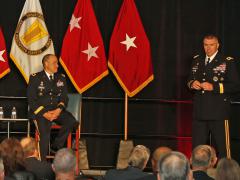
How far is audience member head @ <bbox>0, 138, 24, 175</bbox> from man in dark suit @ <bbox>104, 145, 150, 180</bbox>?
2.28ft

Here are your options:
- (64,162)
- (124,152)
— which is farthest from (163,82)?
(64,162)

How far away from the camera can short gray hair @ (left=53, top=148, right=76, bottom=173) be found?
14.1ft

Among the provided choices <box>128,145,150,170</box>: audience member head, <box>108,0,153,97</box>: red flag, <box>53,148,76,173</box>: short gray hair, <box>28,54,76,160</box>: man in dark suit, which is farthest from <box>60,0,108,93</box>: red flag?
<box>53,148,76,173</box>: short gray hair

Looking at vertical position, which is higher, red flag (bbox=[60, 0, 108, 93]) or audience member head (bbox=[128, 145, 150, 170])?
red flag (bbox=[60, 0, 108, 93])

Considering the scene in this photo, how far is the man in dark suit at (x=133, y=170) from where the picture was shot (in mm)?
5278

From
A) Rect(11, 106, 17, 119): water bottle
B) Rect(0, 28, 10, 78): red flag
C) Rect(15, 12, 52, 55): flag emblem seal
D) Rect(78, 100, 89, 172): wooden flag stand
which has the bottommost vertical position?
Rect(78, 100, 89, 172): wooden flag stand

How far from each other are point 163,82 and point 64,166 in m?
6.15

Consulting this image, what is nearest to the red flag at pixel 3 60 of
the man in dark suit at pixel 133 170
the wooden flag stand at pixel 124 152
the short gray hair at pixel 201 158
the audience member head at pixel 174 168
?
the wooden flag stand at pixel 124 152

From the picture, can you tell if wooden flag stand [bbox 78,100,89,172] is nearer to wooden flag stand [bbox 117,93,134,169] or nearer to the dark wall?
the dark wall

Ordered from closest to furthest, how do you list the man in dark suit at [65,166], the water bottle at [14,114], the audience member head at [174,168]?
the audience member head at [174,168] → the man in dark suit at [65,166] → the water bottle at [14,114]

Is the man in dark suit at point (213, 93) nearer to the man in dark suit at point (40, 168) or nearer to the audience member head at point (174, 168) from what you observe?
the man in dark suit at point (40, 168)

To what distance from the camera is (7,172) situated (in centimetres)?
501

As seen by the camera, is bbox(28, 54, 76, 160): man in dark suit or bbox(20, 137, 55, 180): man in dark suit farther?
bbox(28, 54, 76, 160): man in dark suit

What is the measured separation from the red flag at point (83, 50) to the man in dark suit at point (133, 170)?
181 inches
